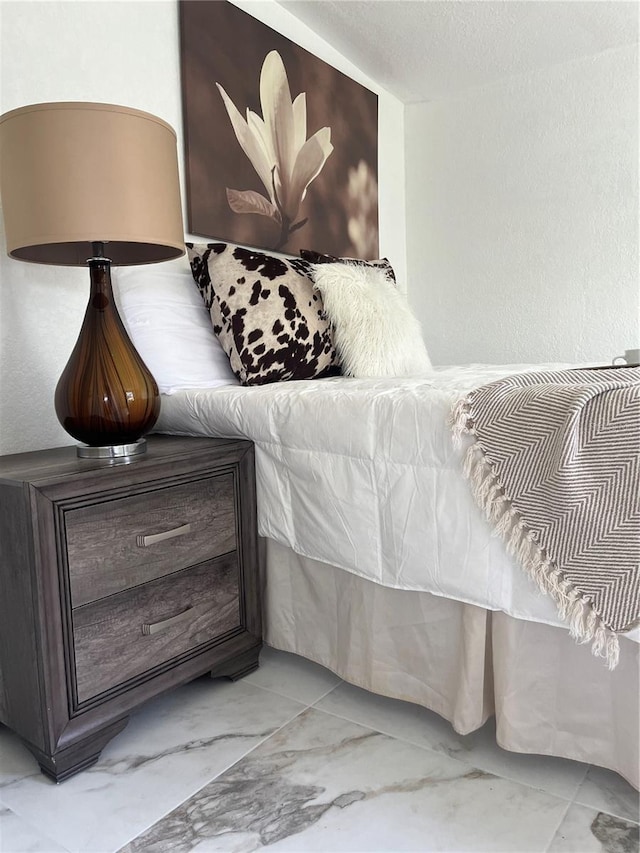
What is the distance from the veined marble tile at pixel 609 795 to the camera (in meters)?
1.02

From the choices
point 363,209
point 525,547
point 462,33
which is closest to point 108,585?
point 525,547

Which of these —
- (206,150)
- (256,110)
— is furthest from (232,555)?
(256,110)

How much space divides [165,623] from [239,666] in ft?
0.93

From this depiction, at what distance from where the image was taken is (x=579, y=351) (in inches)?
118

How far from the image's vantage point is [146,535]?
1249mm

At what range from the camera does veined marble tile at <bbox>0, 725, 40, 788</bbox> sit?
115 centimetres

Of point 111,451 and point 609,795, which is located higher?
point 111,451

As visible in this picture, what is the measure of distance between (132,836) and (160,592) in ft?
1.39

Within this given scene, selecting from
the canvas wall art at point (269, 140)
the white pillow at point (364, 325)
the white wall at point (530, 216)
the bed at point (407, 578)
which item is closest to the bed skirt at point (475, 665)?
the bed at point (407, 578)

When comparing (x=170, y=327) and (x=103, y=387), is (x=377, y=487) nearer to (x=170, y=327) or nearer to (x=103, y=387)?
(x=103, y=387)

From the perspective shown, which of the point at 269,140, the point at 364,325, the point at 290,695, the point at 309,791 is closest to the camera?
the point at 309,791

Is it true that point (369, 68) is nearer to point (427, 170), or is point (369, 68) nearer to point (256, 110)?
point (427, 170)

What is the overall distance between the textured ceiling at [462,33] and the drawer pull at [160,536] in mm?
2168

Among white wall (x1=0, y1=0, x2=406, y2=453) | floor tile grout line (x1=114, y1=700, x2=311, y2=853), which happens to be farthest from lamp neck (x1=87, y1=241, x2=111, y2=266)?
floor tile grout line (x1=114, y1=700, x2=311, y2=853)
